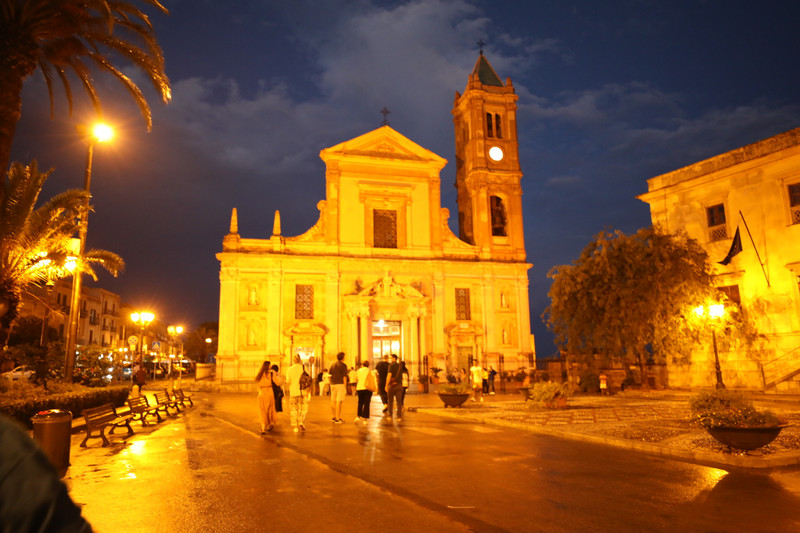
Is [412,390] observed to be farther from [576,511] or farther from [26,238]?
[576,511]

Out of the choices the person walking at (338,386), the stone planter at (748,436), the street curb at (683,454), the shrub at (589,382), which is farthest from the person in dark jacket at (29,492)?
the shrub at (589,382)

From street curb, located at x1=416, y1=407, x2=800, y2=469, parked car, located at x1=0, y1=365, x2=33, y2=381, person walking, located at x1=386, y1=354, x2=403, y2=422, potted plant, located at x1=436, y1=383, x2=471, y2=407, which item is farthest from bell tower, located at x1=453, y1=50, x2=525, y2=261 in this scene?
street curb, located at x1=416, y1=407, x2=800, y2=469

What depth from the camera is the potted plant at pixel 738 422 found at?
8.48 metres

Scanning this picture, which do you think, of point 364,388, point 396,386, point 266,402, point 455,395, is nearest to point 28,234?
point 266,402

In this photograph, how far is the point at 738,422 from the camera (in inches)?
343

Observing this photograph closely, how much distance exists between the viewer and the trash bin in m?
7.66

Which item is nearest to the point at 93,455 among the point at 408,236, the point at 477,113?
the point at 408,236

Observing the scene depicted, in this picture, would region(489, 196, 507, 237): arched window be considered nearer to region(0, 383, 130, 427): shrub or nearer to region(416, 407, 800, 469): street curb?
region(0, 383, 130, 427): shrub

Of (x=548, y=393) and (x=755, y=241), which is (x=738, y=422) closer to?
(x=548, y=393)

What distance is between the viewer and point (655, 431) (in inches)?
451

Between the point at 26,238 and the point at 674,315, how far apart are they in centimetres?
2185

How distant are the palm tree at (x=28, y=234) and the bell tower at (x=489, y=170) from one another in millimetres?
27097

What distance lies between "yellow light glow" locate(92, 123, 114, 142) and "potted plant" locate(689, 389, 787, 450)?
1671 cm

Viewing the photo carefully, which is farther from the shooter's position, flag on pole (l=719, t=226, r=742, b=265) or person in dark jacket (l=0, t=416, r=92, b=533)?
flag on pole (l=719, t=226, r=742, b=265)
